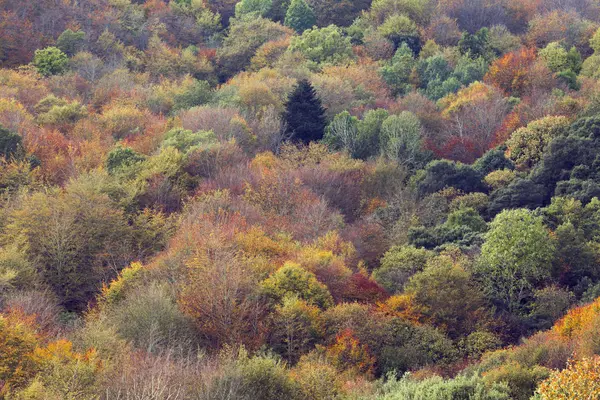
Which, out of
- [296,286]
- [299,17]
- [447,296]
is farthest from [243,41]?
[296,286]

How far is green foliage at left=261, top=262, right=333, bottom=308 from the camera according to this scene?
32.8m

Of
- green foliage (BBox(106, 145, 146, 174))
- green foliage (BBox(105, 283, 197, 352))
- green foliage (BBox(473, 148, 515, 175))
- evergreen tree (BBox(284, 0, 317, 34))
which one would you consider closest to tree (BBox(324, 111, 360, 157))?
green foliage (BBox(473, 148, 515, 175))

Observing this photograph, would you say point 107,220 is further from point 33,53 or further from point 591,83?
point 591,83

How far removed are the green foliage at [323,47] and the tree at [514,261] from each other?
3447cm

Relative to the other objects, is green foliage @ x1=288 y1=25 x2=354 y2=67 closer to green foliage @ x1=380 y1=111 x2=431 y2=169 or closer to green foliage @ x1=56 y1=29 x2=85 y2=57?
green foliage @ x1=380 y1=111 x2=431 y2=169

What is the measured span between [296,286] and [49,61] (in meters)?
39.7

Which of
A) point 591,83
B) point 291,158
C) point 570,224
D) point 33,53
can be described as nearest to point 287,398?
point 570,224

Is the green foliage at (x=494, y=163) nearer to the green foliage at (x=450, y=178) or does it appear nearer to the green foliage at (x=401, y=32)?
the green foliage at (x=450, y=178)

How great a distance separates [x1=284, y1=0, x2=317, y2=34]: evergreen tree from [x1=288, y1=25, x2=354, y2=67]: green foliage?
5.89 meters

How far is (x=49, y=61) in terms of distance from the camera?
64.9m

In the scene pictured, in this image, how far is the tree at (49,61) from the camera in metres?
64.3

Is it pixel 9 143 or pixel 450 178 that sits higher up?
pixel 9 143

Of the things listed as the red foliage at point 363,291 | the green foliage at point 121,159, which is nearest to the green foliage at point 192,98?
the green foliage at point 121,159

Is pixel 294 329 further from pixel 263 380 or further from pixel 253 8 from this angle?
pixel 253 8
